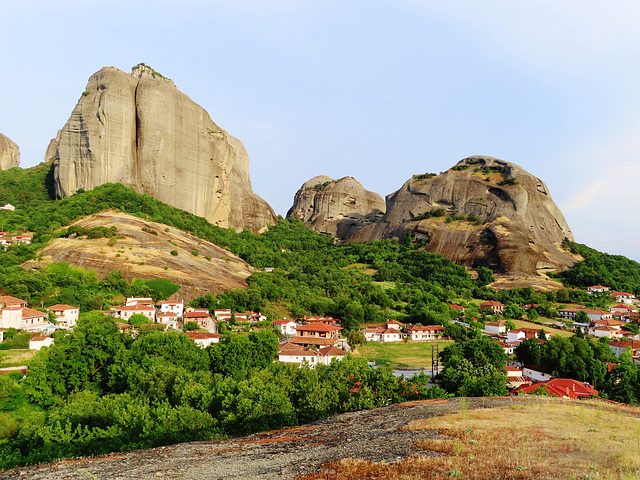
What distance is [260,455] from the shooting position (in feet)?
39.8

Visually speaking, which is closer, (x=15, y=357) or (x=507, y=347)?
(x=15, y=357)

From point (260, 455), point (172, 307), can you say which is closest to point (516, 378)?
point (260, 455)

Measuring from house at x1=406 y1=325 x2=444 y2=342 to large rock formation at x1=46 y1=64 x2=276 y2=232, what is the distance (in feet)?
159

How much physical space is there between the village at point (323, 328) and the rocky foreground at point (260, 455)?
531 inches

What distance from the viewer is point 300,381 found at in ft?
74.4

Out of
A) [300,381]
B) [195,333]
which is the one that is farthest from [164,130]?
[300,381]

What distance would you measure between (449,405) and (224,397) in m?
9.63

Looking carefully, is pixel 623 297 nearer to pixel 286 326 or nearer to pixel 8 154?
pixel 286 326

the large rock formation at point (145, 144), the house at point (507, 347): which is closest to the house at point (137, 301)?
the large rock formation at point (145, 144)

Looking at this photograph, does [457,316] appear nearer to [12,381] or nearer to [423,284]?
[423,284]

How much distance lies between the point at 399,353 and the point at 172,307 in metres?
23.3

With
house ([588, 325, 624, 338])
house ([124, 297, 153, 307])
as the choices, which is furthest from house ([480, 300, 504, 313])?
house ([124, 297, 153, 307])

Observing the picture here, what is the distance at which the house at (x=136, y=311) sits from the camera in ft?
137

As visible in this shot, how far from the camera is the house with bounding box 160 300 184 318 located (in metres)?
45.4
